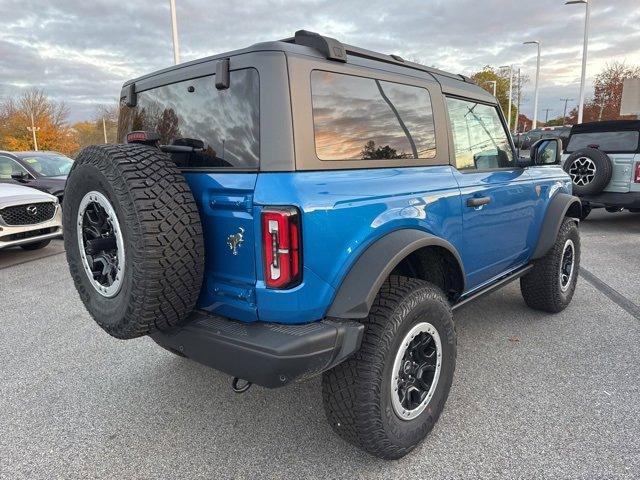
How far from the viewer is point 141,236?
6.12ft

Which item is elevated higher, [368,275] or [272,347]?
[368,275]

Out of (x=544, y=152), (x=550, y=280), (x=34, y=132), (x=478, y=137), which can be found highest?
(x=34, y=132)

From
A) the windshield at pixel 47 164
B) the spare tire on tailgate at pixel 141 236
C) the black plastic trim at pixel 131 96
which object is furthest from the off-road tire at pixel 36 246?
the spare tire on tailgate at pixel 141 236

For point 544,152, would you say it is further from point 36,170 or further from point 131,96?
point 36,170

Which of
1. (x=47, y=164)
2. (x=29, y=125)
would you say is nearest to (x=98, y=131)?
(x=29, y=125)

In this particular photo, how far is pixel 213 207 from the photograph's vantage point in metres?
2.06

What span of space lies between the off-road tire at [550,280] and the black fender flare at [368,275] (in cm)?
224

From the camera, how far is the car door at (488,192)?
2896mm

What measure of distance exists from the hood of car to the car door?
607 cm

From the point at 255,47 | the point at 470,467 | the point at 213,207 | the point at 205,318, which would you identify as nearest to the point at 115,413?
the point at 205,318

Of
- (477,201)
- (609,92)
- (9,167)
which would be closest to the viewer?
(477,201)

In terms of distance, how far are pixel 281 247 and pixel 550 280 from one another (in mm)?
2956

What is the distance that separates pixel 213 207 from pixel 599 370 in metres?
2.75

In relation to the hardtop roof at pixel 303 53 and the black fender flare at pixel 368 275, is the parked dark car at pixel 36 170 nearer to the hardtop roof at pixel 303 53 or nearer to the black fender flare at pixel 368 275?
the hardtop roof at pixel 303 53
